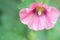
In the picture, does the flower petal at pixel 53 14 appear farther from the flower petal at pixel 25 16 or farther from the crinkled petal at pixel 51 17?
the flower petal at pixel 25 16

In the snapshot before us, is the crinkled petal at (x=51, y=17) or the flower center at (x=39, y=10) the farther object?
the flower center at (x=39, y=10)

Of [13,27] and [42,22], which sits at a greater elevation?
[42,22]

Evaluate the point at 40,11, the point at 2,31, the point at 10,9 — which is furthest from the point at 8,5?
the point at 40,11

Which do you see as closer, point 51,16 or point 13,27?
point 51,16

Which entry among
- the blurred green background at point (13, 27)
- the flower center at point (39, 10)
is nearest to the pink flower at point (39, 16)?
the flower center at point (39, 10)

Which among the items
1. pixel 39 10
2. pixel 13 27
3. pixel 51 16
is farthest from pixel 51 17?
pixel 13 27

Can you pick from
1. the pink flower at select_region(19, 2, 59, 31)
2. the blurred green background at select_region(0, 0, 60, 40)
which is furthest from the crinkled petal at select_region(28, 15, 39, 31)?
the blurred green background at select_region(0, 0, 60, 40)

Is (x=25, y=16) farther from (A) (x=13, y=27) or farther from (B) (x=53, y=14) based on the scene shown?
(A) (x=13, y=27)

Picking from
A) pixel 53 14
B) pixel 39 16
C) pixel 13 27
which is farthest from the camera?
pixel 13 27

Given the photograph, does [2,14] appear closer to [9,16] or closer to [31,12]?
[9,16]
